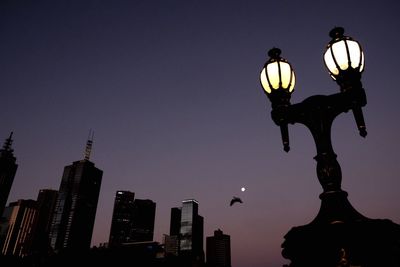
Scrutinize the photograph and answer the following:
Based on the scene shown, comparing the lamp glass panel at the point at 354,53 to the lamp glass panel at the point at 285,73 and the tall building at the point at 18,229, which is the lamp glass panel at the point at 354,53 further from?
the tall building at the point at 18,229

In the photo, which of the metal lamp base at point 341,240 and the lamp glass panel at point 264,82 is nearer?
the metal lamp base at point 341,240

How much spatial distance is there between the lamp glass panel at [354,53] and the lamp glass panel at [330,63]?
21cm

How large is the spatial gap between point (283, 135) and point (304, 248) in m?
1.69

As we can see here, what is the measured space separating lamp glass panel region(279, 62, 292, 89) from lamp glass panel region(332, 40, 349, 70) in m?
0.68

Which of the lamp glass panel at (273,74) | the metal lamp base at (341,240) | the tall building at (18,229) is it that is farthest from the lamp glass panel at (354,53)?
the tall building at (18,229)

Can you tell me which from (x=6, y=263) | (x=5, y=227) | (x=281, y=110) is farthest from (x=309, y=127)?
(x=5, y=227)

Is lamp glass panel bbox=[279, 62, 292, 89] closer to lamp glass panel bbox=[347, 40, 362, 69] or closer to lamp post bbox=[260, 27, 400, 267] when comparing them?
lamp post bbox=[260, 27, 400, 267]

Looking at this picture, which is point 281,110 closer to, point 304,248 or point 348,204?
point 348,204

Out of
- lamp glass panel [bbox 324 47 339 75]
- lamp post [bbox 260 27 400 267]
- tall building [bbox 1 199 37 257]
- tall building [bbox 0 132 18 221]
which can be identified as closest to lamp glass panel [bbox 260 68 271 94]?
lamp post [bbox 260 27 400 267]

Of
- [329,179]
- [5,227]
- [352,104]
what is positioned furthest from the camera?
[5,227]

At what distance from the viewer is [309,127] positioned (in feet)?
12.9

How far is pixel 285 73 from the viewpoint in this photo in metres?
4.50

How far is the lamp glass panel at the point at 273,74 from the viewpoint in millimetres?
4474

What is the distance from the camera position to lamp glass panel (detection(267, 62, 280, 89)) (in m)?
4.47
